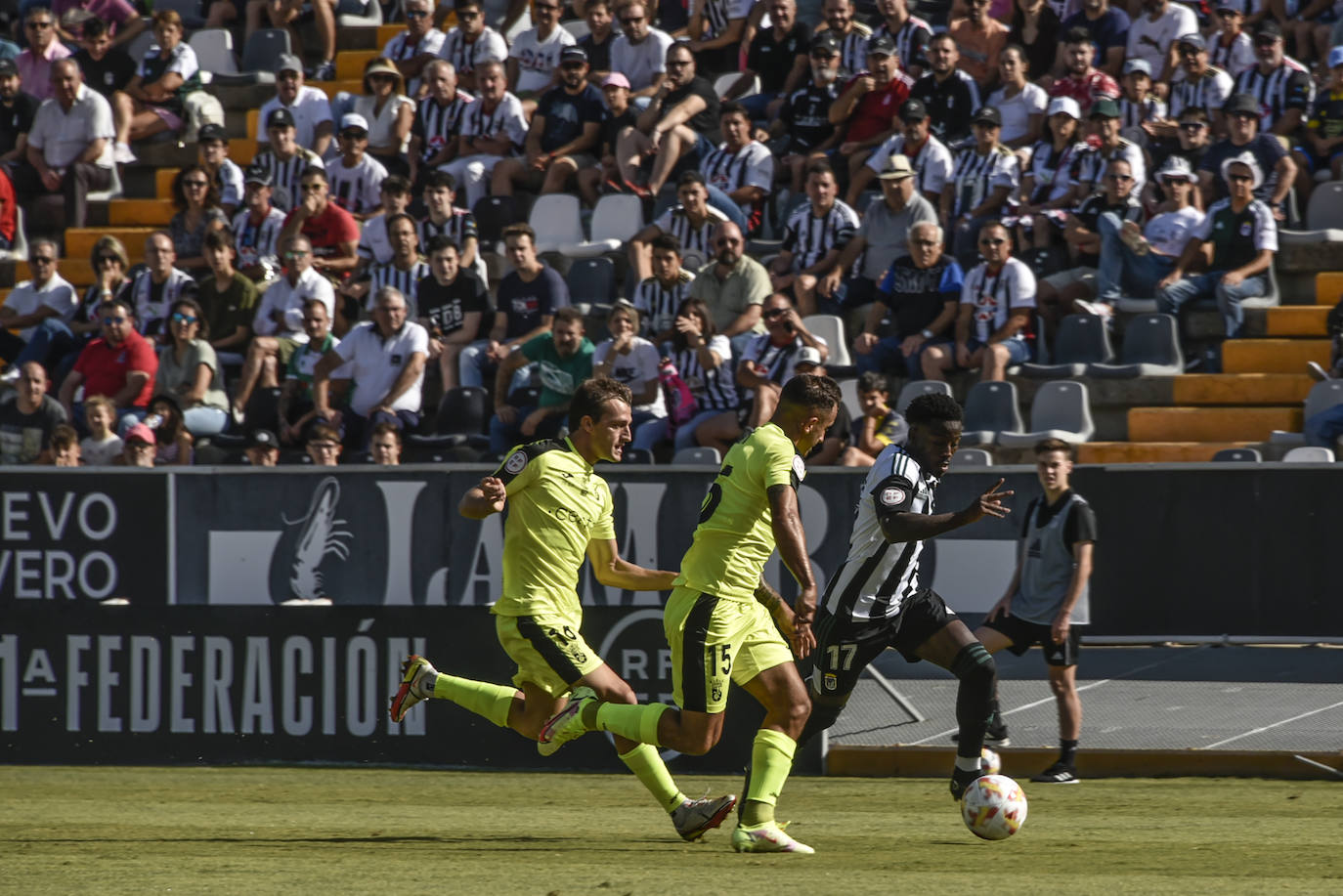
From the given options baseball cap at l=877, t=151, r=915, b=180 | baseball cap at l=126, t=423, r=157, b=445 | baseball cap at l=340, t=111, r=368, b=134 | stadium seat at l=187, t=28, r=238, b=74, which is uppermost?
stadium seat at l=187, t=28, r=238, b=74

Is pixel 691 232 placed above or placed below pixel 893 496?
above

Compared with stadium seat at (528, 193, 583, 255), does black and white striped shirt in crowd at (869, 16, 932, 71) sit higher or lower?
higher

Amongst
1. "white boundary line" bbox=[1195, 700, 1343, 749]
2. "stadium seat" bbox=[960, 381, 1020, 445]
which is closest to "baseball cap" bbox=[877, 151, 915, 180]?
"stadium seat" bbox=[960, 381, 1020, 445]

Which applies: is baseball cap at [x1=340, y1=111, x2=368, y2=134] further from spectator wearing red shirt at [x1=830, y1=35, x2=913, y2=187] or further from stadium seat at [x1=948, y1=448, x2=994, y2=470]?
stadium seat at [x1=948, y1=448, x2=994, y2=470]

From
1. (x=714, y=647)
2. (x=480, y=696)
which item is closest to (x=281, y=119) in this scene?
(x=480, y=696)

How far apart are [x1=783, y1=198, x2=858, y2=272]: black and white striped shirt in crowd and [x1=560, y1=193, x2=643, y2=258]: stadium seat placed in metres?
1.78

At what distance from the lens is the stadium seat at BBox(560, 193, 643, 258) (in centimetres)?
1825

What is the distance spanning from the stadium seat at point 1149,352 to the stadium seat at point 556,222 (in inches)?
216

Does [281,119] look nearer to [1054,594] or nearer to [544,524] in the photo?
[1054,594]

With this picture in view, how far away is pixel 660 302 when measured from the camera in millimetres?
16875

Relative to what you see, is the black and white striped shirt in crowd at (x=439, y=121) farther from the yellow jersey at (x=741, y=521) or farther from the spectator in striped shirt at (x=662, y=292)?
the yellow jersey at (x=741, y=521)

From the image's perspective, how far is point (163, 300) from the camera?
1898cm

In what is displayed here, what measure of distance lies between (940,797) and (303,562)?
235 inches

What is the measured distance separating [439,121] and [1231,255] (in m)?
8.21
